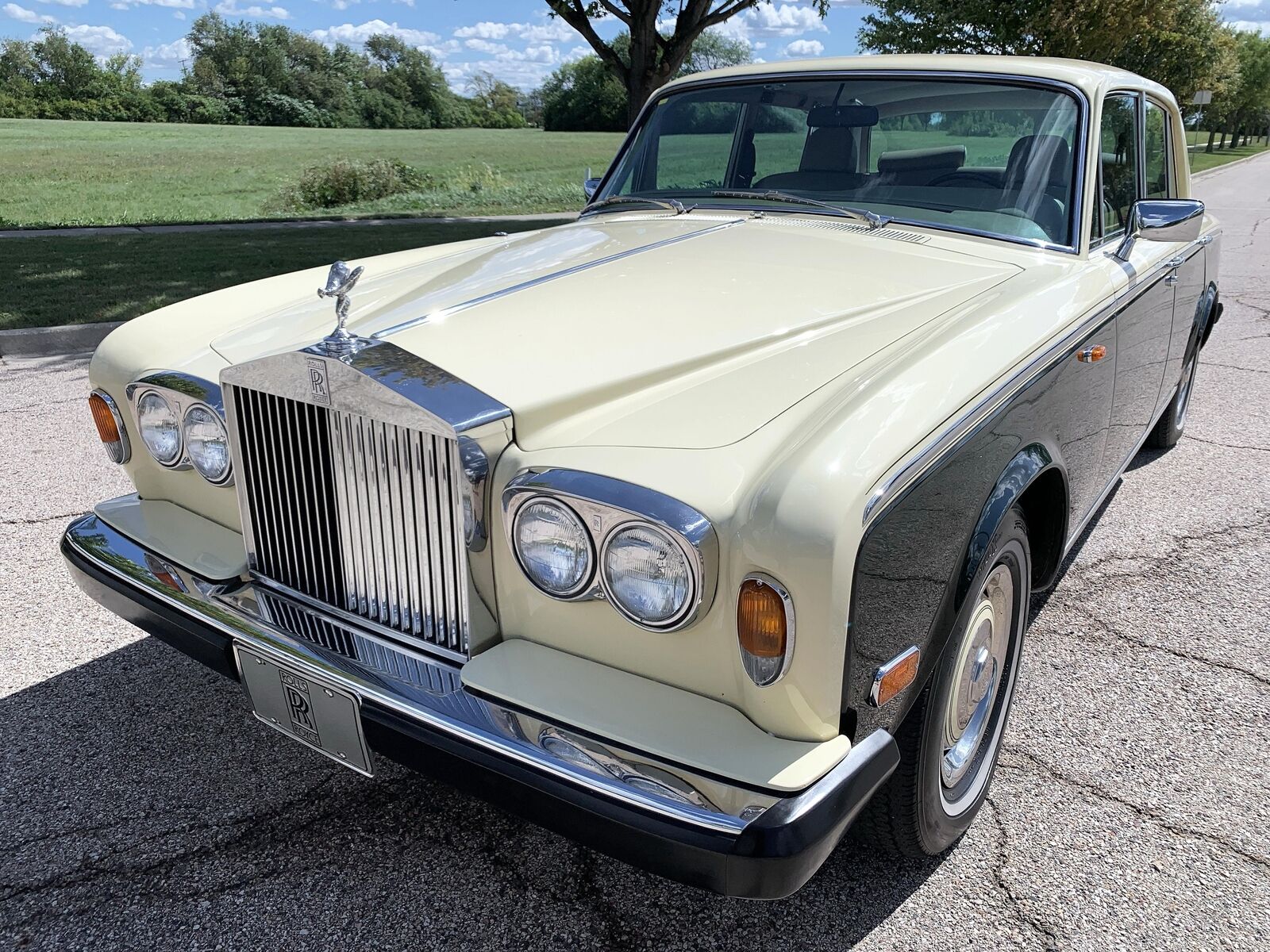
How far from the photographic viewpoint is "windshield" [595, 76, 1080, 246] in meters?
2.86

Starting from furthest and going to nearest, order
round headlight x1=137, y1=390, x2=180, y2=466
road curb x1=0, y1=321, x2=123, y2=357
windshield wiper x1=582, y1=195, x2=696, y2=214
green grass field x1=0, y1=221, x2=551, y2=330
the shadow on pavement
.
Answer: green grass field x1=0, y1=221, x2=551, y2=330 < road curb x1=0, y1=321, x2=123, y2=357 < windshield wiper x1=582, y1=195, x2=696, y2=214 < round headlight x1=137, y1=390, x2=180, y2=466 < the shadow on pavement

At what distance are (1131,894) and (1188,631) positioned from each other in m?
1.36

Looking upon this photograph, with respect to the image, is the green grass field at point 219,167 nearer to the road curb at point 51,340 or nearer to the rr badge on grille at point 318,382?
the road curb at point 51,340

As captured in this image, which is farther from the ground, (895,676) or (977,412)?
(977,412)

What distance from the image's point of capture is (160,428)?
235 centimetres

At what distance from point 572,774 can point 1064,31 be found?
2357cm

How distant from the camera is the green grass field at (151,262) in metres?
7.23

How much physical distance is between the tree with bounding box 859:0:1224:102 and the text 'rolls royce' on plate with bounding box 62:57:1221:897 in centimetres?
Answer: 1468

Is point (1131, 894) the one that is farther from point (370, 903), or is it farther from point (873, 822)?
point (370, 903)

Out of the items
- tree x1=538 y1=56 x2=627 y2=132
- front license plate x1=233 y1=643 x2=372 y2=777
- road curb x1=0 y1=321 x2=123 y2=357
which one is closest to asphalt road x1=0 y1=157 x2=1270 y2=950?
front license plate x1=233 y1=643 x2=372 y2=777

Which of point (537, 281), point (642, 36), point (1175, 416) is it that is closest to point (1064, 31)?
point (642, 36)

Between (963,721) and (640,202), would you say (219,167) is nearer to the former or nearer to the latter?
(640,202)

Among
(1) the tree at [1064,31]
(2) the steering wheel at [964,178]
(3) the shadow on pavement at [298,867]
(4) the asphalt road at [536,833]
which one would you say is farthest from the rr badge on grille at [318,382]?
(1) the tree at [1064,31]

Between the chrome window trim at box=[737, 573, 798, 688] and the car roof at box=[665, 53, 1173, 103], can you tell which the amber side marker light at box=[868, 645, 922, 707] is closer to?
the chrome window trim at box=[737, 573, 798, 688]
